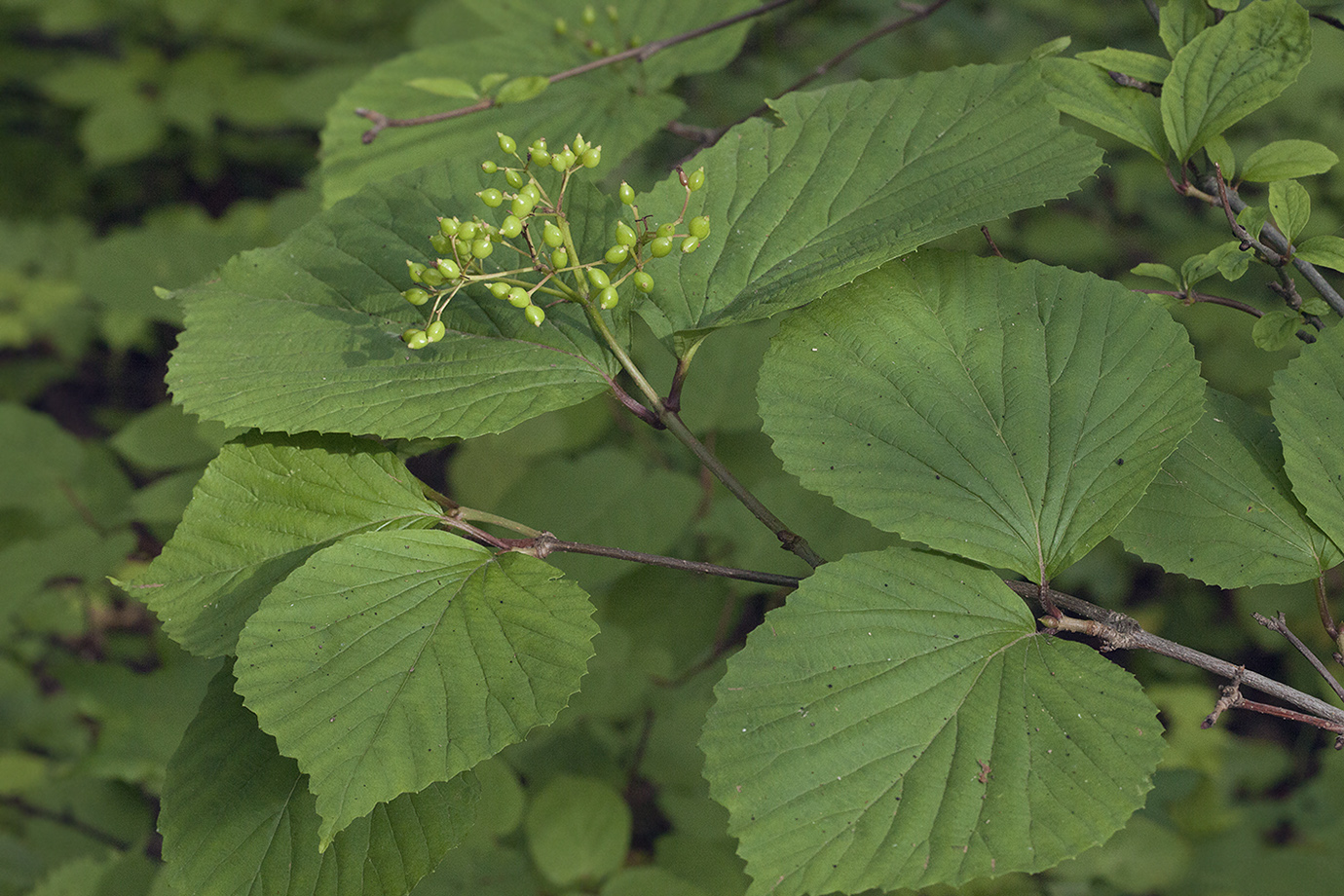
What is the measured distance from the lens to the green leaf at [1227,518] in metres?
1.27

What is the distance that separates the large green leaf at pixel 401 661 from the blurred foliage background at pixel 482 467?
75 centimetres

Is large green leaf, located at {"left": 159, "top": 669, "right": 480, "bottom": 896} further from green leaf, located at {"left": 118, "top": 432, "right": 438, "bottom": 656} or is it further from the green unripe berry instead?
the green unripe berry

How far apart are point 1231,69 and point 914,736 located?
1057 millimetres

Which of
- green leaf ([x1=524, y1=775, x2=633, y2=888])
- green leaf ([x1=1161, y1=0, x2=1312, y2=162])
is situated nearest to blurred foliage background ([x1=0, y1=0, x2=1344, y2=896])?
green leaf ([x1=524, y1=775, x2=633, y2=888])

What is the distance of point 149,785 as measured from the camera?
9.71 ft

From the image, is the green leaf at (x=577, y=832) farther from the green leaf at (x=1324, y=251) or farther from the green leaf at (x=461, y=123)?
the green leaf at (x=1324, y=251)

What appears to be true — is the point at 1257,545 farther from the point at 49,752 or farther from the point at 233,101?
the point at 233,101

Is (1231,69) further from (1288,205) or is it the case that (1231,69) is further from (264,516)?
(264,516)

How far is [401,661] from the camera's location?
1182 millimetres

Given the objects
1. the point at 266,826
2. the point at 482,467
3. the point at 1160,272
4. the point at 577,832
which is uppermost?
the point at 1160,272

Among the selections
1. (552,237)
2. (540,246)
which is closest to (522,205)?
(552,237)

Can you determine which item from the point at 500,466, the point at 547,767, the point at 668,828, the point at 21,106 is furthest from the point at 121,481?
the point at 21,106

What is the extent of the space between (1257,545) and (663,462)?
6.87ft

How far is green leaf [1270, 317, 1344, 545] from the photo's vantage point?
1.22 m
